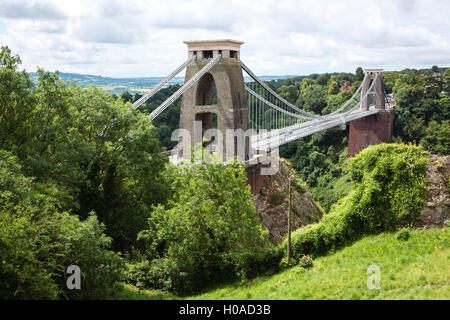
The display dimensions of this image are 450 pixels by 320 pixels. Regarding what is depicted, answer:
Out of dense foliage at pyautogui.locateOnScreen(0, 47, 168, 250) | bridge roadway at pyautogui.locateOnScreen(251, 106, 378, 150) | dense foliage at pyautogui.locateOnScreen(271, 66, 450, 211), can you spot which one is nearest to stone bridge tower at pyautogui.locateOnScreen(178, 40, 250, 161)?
bridge roadway at pyautogui.locateOnScreen(251, 106, 378, 150)

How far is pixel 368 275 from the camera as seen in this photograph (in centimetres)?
905

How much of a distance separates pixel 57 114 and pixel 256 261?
686 cm

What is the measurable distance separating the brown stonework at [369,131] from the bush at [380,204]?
108 ft

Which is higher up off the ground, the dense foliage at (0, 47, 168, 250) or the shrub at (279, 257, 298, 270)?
the dense foliage at (0, 47, 168, 250)

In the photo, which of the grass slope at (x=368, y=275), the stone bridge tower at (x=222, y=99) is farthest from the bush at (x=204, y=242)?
the stone bridge tower at (x=222, y=99)

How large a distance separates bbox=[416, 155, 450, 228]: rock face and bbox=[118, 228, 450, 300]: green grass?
0.71 metres

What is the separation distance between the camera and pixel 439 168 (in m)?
11.6

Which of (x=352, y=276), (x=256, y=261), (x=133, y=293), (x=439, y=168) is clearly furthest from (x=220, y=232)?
(x=439, y=168)

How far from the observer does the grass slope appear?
8.25 meters

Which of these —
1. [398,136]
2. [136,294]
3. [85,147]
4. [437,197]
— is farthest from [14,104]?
[398,136]

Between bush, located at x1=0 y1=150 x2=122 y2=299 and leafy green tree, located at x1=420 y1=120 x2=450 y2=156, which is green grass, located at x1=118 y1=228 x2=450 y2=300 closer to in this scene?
bush, located at x1=0 y1=150 x2=122 y2=299

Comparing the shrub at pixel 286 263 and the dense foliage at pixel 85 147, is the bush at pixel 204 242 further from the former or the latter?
the dense foliage at pixel 85 147

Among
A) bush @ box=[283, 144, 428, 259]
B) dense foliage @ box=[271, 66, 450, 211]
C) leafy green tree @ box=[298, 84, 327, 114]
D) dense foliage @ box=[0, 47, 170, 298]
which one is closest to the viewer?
dense foliage @ box=[0, 47, 170, 298]
